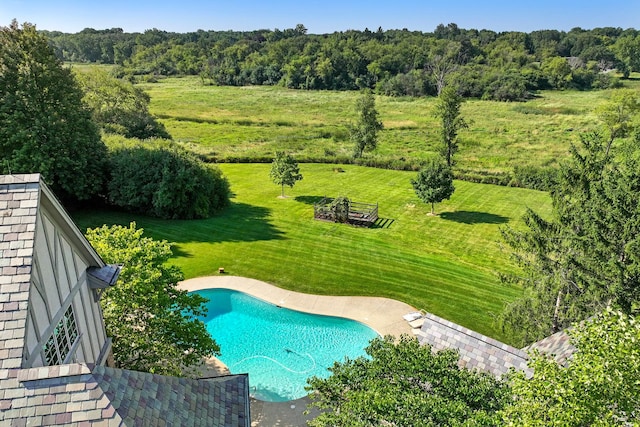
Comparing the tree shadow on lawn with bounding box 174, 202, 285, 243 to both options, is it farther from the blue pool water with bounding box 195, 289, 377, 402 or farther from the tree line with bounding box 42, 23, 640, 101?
the tree line with bounding box 42, 23, 640, 101

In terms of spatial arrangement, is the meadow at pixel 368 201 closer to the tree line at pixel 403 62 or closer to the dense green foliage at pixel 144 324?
the dense green foliage at pixel 144 324

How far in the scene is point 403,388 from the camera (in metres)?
10.5

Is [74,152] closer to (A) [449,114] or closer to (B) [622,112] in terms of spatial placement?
(A) [449,114]

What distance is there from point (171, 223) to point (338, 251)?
13.8 metres

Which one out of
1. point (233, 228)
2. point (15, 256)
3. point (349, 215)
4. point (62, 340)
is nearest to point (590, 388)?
point (15, 256)

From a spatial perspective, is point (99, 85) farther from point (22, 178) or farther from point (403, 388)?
point (403, 388)

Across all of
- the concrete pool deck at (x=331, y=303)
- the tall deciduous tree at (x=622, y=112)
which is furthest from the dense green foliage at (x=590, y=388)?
the tall deciduous tree at (x=622, y=112)

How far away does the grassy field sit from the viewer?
198ft

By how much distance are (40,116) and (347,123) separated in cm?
5455

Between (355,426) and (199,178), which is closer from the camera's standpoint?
(355,426)

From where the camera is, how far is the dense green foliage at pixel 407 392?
9359mm

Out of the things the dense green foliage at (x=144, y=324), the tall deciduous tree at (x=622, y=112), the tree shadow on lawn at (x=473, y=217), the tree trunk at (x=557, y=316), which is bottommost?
the tree shadow on lawn at (x=473, y=217)

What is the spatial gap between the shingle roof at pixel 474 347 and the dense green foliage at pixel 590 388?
555cm

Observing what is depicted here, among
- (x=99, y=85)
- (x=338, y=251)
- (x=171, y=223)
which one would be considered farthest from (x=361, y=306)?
(x=99, y=85)
